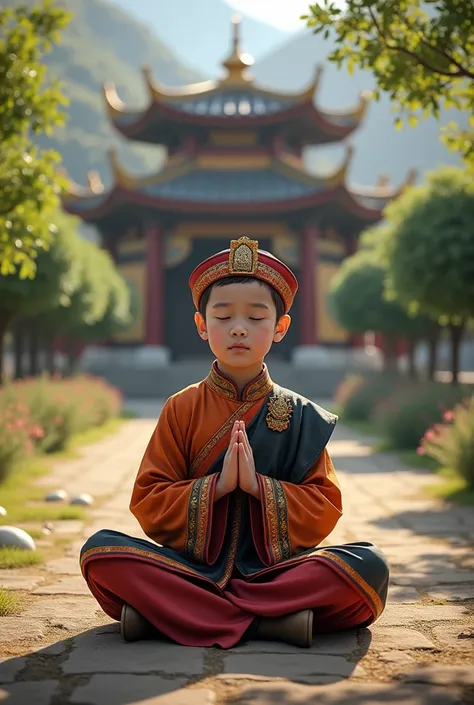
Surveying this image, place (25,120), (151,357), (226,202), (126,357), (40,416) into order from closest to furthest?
(25,120) → (40,416) → (226,202) → (151,357) → (126,357)

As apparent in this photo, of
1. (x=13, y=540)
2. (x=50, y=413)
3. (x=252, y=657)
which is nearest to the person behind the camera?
(x=252, y=657)

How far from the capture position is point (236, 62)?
28688 millimetres

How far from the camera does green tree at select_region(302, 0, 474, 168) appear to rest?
5770 mm

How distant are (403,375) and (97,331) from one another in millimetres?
6753

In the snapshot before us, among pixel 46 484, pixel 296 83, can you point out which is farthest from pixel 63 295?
pixel 296 83

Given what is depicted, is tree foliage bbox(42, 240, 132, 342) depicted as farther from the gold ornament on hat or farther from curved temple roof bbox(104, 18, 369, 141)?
the gold ornament on hat

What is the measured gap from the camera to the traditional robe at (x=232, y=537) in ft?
10.8

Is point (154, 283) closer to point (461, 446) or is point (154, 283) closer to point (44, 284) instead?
point (44, 284)

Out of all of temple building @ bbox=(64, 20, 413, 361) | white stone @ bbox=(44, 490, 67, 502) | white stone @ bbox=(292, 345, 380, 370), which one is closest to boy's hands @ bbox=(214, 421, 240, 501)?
white stone @ bbox=(44, 490, 67, 502)

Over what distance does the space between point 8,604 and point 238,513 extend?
106 cm

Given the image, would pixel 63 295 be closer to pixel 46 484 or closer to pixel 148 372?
pixel 46 484

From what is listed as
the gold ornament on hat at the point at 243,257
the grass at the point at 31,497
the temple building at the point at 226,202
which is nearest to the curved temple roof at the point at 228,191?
the temple building at the point at 226,202

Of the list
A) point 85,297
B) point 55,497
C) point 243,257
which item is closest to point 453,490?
point 55,497

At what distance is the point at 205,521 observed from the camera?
3424 mm
